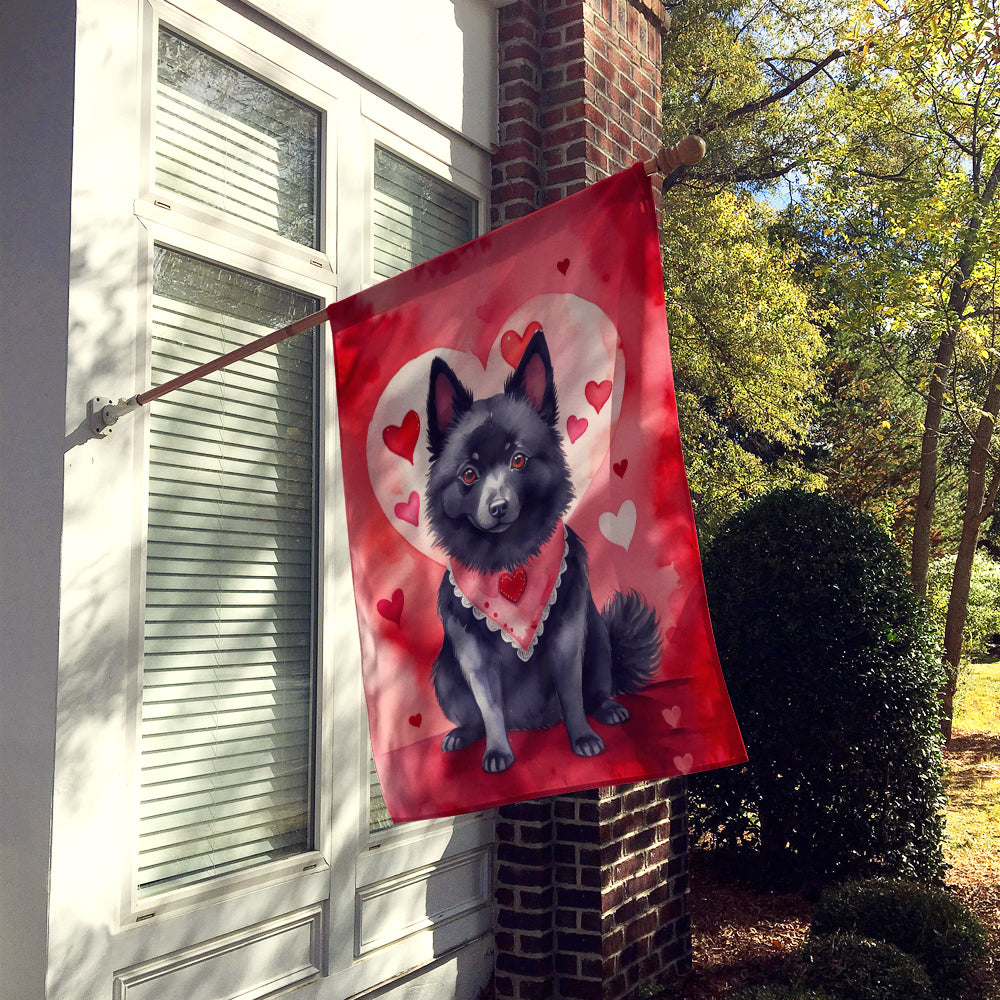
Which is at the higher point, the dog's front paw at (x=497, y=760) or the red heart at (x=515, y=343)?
the red heart at (x=515, y=343)

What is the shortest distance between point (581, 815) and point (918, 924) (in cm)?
168

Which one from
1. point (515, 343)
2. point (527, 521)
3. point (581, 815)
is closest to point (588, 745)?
point (527, 521)

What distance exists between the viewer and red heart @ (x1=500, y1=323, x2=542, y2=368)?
2.56m

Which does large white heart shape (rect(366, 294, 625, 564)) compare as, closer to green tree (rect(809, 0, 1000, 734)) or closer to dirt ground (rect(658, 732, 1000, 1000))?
dirt ground (rect(658, 732, 1000, 1000))

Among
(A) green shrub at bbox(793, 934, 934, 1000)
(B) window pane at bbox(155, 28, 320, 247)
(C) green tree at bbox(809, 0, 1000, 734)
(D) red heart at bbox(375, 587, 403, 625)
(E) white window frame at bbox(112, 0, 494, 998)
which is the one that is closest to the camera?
(D) red heart at bbox(375, 587, 403, 625)

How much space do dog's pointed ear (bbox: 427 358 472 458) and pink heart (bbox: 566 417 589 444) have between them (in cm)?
27

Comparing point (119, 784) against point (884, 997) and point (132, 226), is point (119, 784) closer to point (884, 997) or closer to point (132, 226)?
point (132, 226)

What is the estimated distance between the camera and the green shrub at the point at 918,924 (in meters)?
4.52

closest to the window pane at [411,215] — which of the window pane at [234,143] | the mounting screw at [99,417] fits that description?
the window pane at [234,143]

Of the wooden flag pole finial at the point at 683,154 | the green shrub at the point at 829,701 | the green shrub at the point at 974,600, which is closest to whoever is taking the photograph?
the wooden flag pole finial at the point at 683,154

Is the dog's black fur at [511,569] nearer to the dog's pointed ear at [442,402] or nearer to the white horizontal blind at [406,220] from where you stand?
the dog's pointed ear at [442,402]

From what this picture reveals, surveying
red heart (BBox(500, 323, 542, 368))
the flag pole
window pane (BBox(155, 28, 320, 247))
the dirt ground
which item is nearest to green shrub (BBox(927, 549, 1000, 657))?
the dirt ground

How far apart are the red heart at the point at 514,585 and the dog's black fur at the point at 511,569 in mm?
30

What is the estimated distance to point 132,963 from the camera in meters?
2.89
